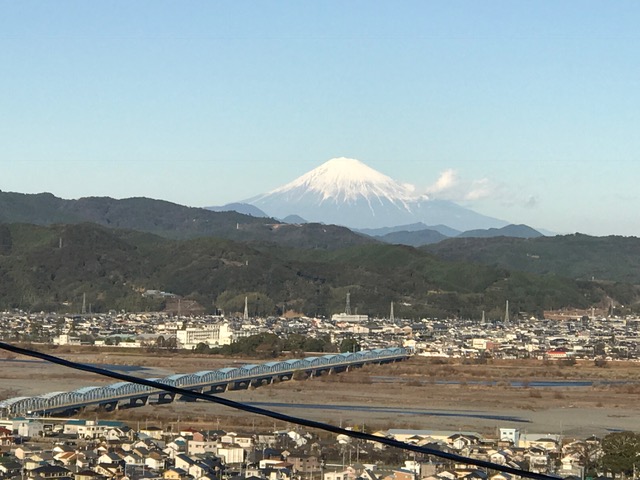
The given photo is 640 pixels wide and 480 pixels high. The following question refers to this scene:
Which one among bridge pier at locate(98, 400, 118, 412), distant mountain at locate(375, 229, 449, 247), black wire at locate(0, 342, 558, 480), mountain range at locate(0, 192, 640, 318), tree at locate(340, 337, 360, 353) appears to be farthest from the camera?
distant mountain at locate(375, 229, 449, 247)

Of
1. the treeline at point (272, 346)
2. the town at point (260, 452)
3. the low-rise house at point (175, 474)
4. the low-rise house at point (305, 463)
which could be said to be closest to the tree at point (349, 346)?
the treeline at point (272, 346)

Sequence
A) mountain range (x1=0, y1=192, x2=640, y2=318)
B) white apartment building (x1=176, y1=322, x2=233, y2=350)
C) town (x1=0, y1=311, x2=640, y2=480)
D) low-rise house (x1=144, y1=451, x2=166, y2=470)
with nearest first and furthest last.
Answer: town (x1=0, y1=311, x2=640, y2=480) → low-rise house (x1=144, y1=451, x2=166, y2=470) → white apartment building (x1=176, y1=322, x2=233, y2=350) → mountain range (x1=0, y1=192, x2=640, y2=318)

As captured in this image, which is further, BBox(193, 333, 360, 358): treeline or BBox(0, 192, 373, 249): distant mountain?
BBox(0, 192, 373, 249): distant mountain

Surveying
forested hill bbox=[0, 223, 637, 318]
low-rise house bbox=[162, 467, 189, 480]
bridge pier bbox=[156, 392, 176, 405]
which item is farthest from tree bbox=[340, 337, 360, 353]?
low-rise house bbox=[162, 467, 189, 480]

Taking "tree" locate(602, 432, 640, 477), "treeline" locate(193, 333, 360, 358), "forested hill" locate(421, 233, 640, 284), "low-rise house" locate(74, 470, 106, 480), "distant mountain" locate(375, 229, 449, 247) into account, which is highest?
"distant mountain" locate(375, 229, 449, 247)

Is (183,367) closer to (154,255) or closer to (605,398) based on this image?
(605,398)

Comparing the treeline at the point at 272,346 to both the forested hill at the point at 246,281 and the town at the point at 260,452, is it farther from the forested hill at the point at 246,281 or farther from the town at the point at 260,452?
the town at the point at 260,452

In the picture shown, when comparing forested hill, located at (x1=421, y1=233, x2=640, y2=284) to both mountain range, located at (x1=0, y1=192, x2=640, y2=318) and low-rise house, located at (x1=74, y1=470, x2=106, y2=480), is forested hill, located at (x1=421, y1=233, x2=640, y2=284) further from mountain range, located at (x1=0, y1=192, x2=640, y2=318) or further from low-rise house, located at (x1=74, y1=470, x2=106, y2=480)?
low-rise house, located at (x1=74, y1=470, x2=106, y2=480)

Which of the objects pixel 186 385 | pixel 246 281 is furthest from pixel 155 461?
pixel 246 281

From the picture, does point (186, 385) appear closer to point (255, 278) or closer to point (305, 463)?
point (305, 463)
